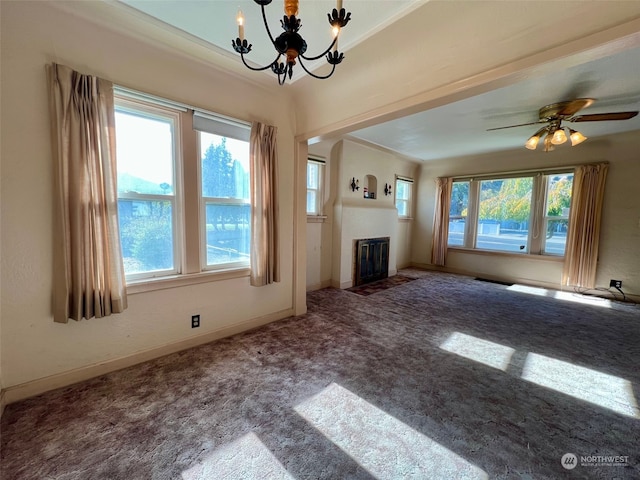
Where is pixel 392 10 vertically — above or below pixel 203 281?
above

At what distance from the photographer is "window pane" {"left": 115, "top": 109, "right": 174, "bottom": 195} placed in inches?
83.0

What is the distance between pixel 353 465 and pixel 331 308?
7.51 ft

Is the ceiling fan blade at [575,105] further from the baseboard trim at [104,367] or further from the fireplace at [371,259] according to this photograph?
the baseboard trim at [104,367]

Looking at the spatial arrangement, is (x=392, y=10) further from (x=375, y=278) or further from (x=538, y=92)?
(x=375, y=278)

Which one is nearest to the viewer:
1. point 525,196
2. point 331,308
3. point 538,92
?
point 538,92

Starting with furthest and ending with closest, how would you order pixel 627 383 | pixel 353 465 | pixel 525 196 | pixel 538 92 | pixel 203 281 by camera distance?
pixel 525 196 → pixel 538 92 → pixel 203 281 → pixel 627 383 → pixel 353 465

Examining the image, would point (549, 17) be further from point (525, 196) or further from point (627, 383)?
point (525, 196)

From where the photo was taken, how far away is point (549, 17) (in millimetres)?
1393

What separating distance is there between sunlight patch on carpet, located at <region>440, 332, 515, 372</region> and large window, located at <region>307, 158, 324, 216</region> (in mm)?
2774

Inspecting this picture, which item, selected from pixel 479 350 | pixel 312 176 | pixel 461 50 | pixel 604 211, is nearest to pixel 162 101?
pixel 461 50

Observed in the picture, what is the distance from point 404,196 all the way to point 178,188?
17.4 feet

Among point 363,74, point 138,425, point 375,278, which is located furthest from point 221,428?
point 375,278

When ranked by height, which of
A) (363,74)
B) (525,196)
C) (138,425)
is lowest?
(138,425)

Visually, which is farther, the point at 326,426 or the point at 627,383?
the point at 627,383
